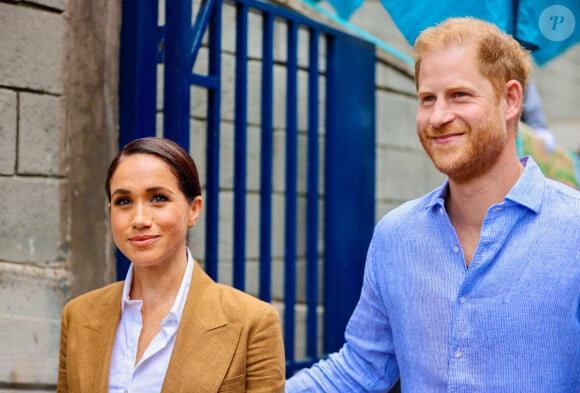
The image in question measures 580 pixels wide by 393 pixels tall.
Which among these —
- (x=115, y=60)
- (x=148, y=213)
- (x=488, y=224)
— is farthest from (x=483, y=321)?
(x=115, y=60)

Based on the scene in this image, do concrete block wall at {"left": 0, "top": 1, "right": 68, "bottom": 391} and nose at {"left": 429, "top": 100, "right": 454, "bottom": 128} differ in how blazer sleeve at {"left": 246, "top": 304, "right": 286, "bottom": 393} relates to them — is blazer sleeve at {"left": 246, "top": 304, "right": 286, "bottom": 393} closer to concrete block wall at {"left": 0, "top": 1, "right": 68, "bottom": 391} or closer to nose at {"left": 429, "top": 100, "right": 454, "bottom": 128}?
nose at {"left": 429, "top": 100, "right": 454, "bottom": 128}

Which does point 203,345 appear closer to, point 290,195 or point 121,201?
point 121,201

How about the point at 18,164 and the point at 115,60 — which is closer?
the point at 18,164

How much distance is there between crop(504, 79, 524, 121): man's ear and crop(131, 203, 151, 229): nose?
929 mm

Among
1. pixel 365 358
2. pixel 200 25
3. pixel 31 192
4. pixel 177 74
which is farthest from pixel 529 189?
pixel 31 192

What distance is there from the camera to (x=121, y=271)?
3.52 metres

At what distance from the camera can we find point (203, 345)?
2.13 meters

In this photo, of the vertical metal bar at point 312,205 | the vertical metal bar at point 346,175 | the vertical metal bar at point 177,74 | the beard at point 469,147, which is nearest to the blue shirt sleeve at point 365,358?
the beard at point 469,147

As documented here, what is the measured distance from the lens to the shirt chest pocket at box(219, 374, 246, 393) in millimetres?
2104

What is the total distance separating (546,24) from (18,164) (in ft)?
6.26

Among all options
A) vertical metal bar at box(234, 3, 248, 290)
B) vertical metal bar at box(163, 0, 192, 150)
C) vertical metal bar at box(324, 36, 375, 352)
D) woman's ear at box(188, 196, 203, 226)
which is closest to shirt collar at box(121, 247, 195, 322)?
woman's ear at box(188, 196, 203, 226)

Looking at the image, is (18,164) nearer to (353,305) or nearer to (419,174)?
(353,305)

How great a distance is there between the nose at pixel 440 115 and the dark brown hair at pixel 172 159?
0.60m

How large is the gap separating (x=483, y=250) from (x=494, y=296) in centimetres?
12
